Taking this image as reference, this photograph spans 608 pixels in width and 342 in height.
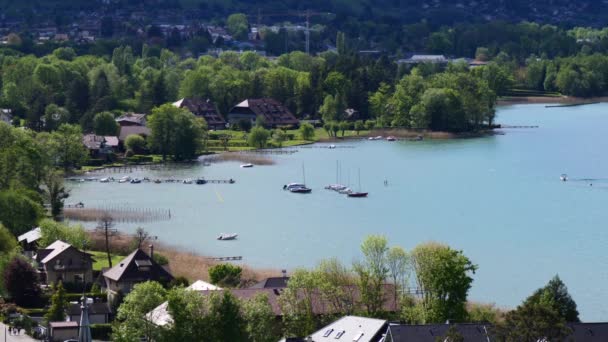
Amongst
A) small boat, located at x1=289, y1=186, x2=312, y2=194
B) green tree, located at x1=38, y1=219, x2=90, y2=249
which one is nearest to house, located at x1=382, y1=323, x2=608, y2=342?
green tree, located at x1=38, y1=219, x2=90, y2=249

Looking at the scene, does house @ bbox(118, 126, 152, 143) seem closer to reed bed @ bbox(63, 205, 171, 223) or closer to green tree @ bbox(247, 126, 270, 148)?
green tree @ bbox(247, 126, 270, 148)

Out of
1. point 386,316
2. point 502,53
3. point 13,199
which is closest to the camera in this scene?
point 386,316

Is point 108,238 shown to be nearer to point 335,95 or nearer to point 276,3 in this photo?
point 335,95

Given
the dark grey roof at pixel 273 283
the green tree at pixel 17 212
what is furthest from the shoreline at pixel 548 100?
the dark grey roof at pixel 273 283

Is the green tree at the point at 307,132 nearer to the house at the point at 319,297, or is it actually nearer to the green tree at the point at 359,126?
the green tree at the point at 359,126

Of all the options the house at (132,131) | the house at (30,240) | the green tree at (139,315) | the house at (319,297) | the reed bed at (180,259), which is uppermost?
the green tree at (139,315)

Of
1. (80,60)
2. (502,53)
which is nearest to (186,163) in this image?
(80,60)
